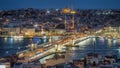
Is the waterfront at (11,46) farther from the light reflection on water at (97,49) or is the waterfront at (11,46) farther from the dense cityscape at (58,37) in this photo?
the light reflection on water at (97,49)

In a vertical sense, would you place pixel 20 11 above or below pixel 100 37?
above

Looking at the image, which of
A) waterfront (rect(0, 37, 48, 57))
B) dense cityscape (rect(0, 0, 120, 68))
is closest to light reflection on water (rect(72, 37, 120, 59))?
dense cityscape (rect(0, 0, 120, 68))

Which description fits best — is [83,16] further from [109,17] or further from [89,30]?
[89,30]

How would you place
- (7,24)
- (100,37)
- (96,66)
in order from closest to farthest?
(96,66)
(100,37)
(7,24)

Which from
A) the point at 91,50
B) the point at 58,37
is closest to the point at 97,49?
the point at 91,50

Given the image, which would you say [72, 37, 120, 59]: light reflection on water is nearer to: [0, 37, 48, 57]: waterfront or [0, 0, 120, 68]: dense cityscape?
[0, 0, 120, 68]: dense cityscape

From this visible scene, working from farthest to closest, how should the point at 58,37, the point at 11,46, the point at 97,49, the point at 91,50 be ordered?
1. the point at 58,37
2. the point at 11,46
3. the point at 97,49
4. the point at 91,50

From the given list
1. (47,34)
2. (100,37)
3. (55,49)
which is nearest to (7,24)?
(47,34)

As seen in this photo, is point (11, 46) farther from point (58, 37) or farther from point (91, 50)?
point (58, 37)
